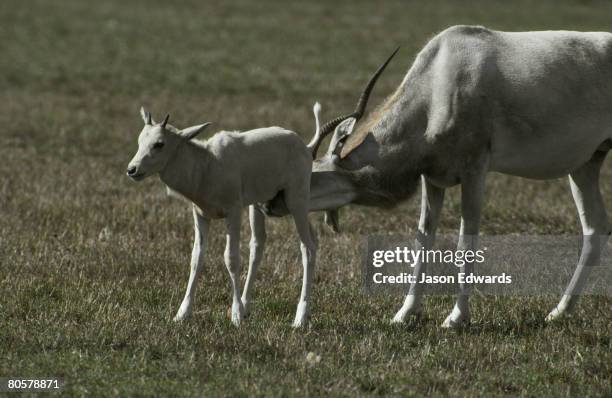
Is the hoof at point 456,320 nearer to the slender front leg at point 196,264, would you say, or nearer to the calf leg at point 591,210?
the calf leg at point 591,210

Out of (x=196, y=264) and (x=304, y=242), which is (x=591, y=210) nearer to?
(x=304, y=242)

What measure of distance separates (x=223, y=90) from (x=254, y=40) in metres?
8.80

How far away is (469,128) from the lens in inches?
307

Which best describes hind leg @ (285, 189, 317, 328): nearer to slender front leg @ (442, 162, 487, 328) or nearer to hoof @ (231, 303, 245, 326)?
hoof @ (231, 303, 245, 326)

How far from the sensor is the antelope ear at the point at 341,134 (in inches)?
320

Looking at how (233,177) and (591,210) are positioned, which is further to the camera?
(591,210)

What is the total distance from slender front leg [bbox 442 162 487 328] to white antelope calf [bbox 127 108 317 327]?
114 cm

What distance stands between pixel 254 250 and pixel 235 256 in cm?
42

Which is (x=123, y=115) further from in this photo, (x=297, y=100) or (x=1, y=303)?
(x=1, y=303)

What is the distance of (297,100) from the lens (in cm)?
Answer: 2194

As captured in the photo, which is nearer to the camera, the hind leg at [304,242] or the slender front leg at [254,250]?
the hind leg at [304,242]

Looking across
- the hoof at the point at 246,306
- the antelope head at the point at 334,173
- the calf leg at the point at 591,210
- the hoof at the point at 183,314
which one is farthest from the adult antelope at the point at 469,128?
the hoof at the point at 183,314

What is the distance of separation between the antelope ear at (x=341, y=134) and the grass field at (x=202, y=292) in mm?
1228

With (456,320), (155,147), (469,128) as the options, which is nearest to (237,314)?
(155,147)
